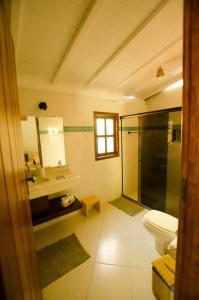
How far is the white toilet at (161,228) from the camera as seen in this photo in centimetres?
139

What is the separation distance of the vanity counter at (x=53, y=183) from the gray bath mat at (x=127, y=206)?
1201 mm

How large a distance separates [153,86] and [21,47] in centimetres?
228

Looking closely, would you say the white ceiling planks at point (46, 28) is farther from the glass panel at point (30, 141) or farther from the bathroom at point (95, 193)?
the glass panel at point (30, 141)

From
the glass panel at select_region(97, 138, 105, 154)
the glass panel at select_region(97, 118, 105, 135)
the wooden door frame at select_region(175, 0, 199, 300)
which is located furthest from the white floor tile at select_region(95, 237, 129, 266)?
the glass panel at select_region(97, 118, 105, 135)

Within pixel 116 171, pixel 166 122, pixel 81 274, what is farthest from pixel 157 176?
pixel 81 274

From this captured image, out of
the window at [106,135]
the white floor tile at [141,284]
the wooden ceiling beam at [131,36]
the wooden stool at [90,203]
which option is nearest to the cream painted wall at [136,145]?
the window at [106,135]

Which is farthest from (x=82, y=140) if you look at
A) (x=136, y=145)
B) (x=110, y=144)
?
(x=136, y=145)

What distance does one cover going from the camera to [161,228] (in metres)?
1.43

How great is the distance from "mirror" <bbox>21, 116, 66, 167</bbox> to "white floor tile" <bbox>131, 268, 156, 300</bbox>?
1.65 metres

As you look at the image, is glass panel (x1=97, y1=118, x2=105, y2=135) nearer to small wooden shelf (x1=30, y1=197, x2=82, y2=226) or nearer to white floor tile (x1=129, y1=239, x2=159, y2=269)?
small wooden shelf (x1=30, y1=197, x2=82, y2=226)

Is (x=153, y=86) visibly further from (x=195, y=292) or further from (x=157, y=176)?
(x=195, y=292)

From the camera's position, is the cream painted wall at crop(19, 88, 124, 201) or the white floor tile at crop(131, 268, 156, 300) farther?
the cream painted wall at crop(19, 88, 124, 201)

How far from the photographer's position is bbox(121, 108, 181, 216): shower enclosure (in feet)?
8.18

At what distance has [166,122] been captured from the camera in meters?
2.57
